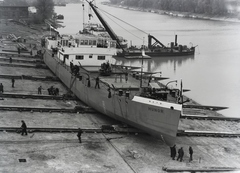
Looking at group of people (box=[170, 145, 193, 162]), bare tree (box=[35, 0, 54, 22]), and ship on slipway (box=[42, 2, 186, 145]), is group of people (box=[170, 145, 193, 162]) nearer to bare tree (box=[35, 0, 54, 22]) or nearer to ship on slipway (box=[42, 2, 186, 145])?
ship on slipway (box=[42, 2, 186, 145])

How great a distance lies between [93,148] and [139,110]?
11.6 feet

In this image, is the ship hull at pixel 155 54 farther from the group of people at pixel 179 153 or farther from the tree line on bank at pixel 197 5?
the group of people at pixel 179 153

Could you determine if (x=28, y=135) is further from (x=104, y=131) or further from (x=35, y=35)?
(x=35, y=35)

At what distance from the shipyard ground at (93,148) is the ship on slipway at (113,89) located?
3.93 feet

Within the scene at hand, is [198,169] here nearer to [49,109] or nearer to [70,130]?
[70,130]

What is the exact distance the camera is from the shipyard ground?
56.9 feet

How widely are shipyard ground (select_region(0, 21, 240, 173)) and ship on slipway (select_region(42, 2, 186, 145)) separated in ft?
3.93

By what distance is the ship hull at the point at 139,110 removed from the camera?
19.9 m

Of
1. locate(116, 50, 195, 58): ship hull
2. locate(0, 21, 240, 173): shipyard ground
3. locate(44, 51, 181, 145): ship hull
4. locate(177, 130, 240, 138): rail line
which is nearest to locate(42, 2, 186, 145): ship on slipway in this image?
locate(44, 51, 181, 145): ship hull

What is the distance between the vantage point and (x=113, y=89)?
960 inches

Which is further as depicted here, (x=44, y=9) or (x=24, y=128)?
(x=44, y=9)

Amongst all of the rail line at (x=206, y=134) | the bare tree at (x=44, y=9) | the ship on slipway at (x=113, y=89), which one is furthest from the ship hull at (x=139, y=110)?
the bare tree at (x=44, y=9)

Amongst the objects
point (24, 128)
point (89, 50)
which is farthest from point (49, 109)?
point (89, 50)

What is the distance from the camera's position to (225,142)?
2277 centimetres
